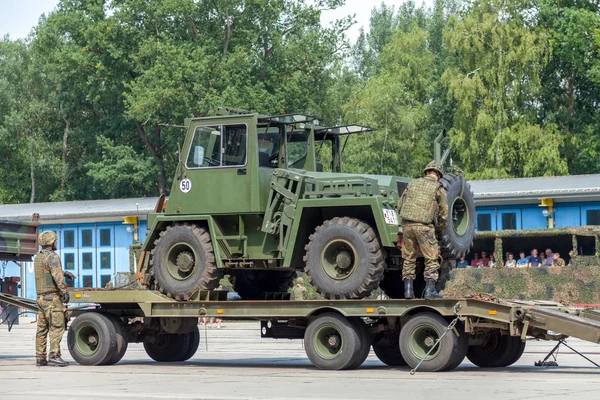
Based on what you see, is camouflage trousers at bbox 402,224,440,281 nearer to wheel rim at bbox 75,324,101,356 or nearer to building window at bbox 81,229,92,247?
wheel rim at bbox 75,324,101,356

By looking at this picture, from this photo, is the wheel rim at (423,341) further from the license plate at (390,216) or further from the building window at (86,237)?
the building window at (86,237)

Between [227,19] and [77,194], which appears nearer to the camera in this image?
[227,19]

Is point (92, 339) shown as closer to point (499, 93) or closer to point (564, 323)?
point (564, 323)

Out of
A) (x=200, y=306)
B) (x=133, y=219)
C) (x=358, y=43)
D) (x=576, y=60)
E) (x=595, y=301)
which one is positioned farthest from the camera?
(x=358, y=43)

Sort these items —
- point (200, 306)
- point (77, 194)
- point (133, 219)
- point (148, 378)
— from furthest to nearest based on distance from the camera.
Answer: point (77, 194)
point (133, 219)
point (200, 306)
point (148, 378)

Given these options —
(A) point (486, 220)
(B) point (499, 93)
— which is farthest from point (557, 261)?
(B) point (499, 93)

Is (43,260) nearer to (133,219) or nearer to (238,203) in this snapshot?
(238,203)

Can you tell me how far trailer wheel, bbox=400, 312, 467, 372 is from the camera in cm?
1472

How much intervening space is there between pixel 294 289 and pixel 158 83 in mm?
36487

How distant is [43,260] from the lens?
698 inches

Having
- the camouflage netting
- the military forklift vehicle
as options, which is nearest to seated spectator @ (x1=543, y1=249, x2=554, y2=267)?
the camouflage netting

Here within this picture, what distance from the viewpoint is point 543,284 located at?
94.2ft

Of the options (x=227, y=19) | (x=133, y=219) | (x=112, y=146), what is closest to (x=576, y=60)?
(x=227, y=19)

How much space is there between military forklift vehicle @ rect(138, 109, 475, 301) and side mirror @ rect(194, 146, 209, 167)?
0.05 feet
